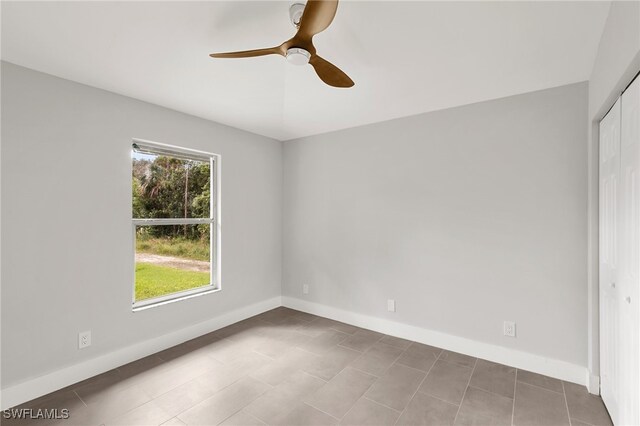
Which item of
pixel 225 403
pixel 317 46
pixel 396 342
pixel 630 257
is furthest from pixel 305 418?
pixel 317 46

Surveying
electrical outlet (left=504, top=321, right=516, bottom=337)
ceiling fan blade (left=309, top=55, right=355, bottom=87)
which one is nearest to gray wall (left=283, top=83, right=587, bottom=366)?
electrical outlet (left=504, top=321, right=516, bottom=337)

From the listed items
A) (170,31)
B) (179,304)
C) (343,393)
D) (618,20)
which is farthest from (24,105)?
(618,20)

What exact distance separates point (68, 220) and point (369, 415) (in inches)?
105

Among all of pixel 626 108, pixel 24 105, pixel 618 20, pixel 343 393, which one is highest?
pixel 618 20

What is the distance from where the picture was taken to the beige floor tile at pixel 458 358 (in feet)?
8.73

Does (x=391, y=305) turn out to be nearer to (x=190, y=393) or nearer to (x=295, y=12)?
(x=190, y=393)

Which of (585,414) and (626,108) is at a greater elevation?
(626,108)

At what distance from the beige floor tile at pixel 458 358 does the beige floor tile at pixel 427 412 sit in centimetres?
66

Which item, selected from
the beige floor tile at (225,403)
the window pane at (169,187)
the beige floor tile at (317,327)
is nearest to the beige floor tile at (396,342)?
the beige floor tile at (317,327)

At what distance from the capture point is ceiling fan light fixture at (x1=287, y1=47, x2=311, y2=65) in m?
1.59

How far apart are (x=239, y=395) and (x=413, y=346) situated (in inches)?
68.5

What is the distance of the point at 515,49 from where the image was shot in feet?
6.36

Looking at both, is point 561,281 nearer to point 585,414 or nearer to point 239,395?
point 585,414

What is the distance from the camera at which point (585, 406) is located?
206 centimetres
